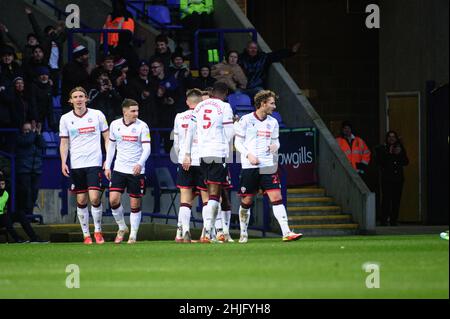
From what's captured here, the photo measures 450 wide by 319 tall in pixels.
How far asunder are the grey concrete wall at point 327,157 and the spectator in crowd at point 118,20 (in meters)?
2.52

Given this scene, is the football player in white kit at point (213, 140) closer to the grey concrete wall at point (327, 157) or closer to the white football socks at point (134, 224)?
the white football socks at point (134, 224)

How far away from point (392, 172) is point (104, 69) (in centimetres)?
663

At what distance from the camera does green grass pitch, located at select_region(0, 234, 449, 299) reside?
1374cm

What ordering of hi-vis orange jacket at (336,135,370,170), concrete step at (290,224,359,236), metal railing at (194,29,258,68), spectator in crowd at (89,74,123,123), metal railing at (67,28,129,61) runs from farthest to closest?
metal railing at (194,29,258,68), hi-vis orange jacket at (336,135,370,170), metal railing at (67,28,129,61), spectator in crowd at (89,74,123,123), concrete step at (290,224,359,236)

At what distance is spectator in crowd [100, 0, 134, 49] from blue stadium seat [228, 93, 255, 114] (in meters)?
3.15

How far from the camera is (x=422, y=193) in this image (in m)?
31.8

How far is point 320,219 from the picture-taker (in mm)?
27859

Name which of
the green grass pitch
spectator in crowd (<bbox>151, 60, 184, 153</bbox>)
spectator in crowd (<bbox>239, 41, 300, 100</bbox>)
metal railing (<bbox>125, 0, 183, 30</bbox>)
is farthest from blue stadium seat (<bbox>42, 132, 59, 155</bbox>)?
the green grass pitch

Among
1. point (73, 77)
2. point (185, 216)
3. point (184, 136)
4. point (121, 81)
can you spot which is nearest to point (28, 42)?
point (73, 77)

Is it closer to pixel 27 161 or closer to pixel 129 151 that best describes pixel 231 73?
pixel 27 161

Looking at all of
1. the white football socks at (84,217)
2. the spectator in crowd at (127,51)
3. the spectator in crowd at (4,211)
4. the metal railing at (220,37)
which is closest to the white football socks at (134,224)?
the white football socks at (84,217)

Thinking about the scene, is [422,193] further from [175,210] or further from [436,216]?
[175,210]

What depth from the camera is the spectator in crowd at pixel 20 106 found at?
88.5ft

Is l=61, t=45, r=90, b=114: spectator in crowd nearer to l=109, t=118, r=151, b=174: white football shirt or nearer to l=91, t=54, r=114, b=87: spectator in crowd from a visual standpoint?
l=91, t=54, r=114, b=87: spectator in crowd
